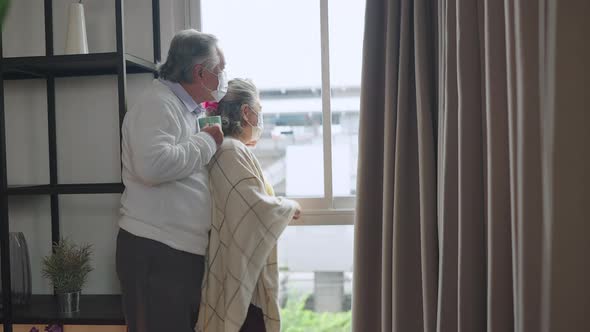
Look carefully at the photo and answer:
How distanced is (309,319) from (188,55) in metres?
1.19

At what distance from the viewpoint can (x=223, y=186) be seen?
2129 mm

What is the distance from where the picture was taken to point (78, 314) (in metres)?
2.28

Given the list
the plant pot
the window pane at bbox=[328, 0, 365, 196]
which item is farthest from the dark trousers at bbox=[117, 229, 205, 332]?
the window pane at bbox=[328, 0, 365, 196]

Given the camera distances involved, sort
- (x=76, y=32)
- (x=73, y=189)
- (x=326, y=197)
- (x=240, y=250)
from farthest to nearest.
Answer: (x=326, y=197) < (x=76, y=32) < (x=73, y=189) < (x=240, y=250)

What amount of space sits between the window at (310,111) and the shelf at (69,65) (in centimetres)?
39

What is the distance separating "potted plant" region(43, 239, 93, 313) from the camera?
7.55 feet

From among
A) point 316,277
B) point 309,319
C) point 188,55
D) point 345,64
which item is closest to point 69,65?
point 188,55

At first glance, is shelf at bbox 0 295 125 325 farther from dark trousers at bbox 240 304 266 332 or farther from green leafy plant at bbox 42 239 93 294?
dark trousers at bbox 240 304 266 332

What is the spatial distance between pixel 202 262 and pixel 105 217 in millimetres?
656

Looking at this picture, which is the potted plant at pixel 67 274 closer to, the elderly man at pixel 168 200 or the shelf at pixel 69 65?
the elderly man at pixel 168 200

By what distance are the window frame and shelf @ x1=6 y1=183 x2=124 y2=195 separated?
695 mm

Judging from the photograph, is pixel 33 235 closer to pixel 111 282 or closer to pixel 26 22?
pixel 111 282

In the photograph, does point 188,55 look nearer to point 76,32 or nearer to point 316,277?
point 76,32

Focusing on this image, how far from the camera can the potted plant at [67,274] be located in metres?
2.30
